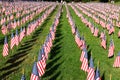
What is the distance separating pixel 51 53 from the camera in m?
33.1

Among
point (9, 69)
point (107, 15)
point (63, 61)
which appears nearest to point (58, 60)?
point (63, 61)

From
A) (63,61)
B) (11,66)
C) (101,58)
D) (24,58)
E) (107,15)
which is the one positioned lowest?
(107,15)

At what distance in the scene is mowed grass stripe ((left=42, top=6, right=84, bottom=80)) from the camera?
25.2 metres

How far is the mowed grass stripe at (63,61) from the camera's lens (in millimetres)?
25223

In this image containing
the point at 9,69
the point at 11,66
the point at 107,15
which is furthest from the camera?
the point at 107,15

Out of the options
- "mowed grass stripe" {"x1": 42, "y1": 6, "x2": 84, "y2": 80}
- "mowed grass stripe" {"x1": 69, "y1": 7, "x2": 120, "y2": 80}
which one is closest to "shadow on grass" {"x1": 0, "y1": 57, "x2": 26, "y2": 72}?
"mowed grass stripe" {"x1": 42, "y1": 6, "x2": 84, "y2": 80}

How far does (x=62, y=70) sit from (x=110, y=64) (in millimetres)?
5193

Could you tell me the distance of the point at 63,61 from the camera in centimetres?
3005

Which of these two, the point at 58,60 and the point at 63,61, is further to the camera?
the point at 58,60

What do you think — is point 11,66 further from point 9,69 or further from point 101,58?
point 101,58

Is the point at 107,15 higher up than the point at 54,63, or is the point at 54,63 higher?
the point at 54,63

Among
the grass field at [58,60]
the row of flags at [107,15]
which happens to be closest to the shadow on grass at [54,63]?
the grass field at [58,60]

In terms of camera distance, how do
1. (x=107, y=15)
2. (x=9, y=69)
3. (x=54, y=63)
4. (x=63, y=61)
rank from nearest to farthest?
(x=9, y=69) < (x=54, y=63) < (x=63, y=61) < (x=107, y=15)

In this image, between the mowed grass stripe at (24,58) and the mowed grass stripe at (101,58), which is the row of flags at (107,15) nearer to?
the mowed grass stripe at (101,58)
